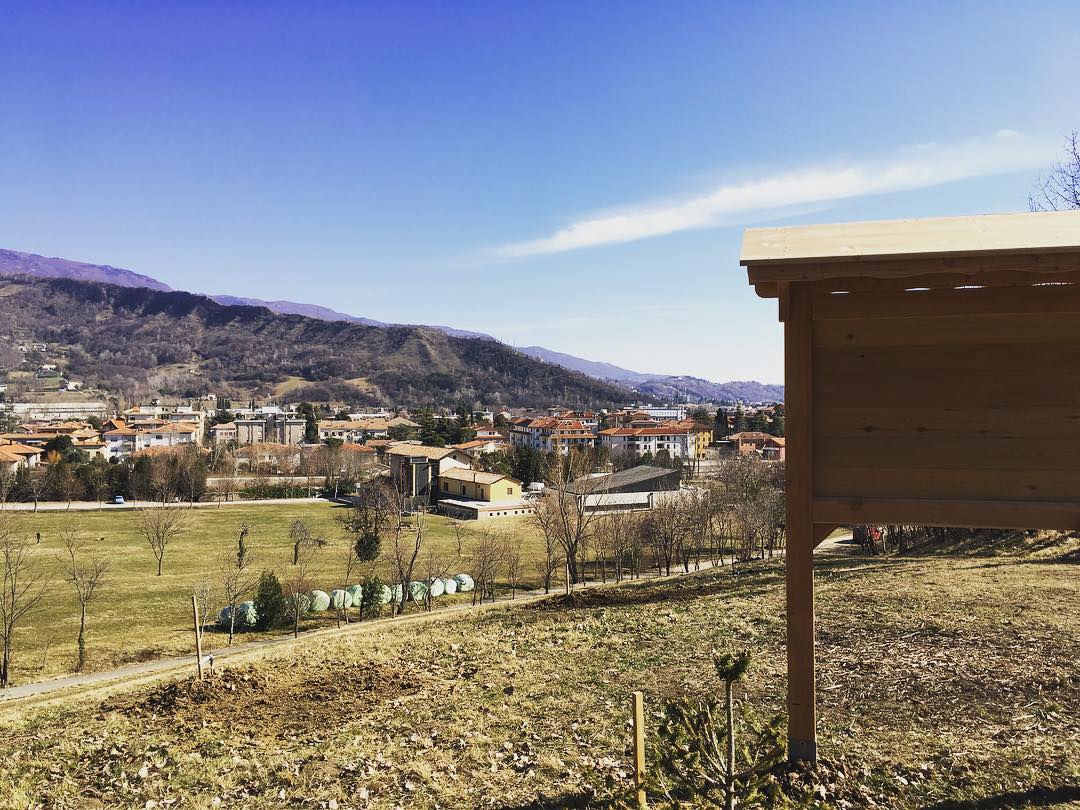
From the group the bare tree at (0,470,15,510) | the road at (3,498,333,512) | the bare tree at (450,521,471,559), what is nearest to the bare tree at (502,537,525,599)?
the bare tree at (450,521,471,559)

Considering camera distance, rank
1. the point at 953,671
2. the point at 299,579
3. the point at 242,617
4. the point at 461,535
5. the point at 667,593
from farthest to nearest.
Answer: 1. the point at 461,535
2. the point at 299,579
3. the point at 242,617
4. the point at 667,593
5. the point at 953,671

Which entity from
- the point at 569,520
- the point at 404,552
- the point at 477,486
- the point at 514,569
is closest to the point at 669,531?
the point at 569,520

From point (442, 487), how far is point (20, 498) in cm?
3343

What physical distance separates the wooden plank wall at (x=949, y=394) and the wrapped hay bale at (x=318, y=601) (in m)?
22.7

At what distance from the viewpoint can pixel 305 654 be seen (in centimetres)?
995

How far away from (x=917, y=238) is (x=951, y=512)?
179cm

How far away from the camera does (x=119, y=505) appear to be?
51.6 m

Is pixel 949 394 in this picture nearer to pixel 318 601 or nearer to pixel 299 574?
pixel 318 601

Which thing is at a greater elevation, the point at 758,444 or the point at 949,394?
the point at 949,394

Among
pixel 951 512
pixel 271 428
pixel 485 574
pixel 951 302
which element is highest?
pixel 951 302

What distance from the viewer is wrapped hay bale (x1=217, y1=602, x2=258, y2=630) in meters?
21.4

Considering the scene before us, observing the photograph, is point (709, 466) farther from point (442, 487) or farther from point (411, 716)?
point (411, 716)

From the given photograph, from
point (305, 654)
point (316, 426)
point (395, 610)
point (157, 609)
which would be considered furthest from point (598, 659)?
point (316, 426)

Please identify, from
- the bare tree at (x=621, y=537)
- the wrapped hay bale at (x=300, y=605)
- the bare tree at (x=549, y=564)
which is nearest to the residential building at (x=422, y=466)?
the bare tree at (x=549, y=564)
